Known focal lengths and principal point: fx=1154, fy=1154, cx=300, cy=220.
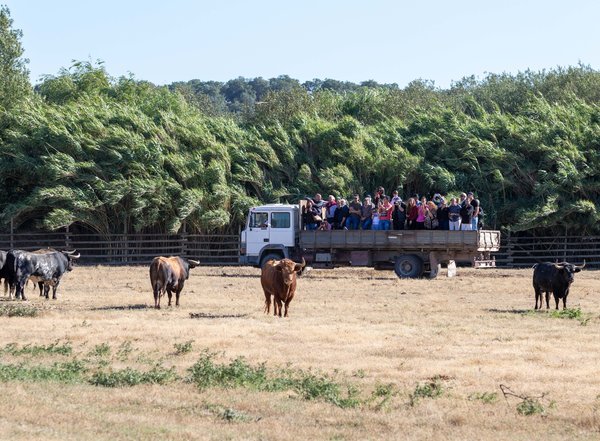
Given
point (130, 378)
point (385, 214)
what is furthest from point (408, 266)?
point (130, 378)

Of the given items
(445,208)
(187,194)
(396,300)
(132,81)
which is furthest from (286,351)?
(132,81)

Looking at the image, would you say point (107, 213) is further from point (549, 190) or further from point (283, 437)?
point (283, 437)

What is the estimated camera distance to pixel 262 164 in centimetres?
4506

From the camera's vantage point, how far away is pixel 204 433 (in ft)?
37.4

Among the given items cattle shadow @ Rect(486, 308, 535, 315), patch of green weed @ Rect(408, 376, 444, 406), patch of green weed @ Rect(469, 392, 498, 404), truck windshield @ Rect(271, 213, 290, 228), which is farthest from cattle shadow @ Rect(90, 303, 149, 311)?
patch of green weed @ Rect(469, 392, 498, 404)

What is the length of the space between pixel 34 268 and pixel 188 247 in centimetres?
1741

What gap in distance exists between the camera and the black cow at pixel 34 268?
82.0 feet

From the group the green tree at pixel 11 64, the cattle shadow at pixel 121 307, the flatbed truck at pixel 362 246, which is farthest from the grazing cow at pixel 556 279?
the green tree at pixel 11 64

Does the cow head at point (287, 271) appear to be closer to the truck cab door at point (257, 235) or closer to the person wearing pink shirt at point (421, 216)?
the person wearing pink shirt at point (421, 216)

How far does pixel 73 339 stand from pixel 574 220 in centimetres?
2749

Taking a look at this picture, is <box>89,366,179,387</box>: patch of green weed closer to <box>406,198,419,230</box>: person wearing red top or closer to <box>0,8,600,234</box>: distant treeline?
<box>406,198,419,230</box>: person wearing red top

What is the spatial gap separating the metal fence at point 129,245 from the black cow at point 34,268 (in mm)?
15578

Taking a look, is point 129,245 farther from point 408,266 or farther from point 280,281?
point 280,281

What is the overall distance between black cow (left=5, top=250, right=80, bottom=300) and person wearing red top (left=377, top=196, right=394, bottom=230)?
37.0 feet
